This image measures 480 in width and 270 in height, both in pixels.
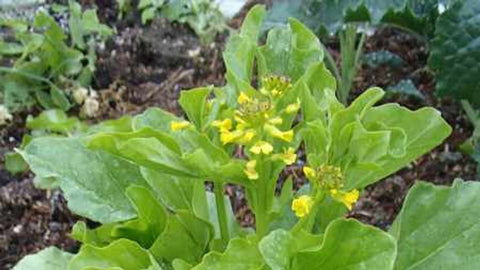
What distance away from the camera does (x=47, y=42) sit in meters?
2.62

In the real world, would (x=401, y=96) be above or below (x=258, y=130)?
below

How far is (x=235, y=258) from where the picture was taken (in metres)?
1.09

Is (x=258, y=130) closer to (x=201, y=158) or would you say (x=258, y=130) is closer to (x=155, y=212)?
(x=201, y=158)

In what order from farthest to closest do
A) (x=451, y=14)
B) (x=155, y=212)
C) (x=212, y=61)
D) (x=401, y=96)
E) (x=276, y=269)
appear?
(x=212, y=61) → (x=401, y=96) → (x=451, y=14) → (x=155, y=212) → (x=276, y=269)

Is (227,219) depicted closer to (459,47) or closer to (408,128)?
(408,128)

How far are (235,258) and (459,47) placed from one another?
116cm

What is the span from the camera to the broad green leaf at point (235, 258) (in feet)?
3.52

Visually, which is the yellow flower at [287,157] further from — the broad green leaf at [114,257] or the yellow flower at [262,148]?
the broad green leaf at [114,257]

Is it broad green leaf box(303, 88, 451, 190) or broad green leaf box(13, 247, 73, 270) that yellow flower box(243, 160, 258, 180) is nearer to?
broad green leaf box(303, 88, 451, 190)

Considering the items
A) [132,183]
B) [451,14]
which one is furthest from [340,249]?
[451,14]

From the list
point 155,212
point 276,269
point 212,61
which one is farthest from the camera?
point 212,61

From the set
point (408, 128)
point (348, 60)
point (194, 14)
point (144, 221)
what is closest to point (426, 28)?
point (348, 60)

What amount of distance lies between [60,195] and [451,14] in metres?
0.95

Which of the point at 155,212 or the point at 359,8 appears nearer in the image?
the point at 155,212
